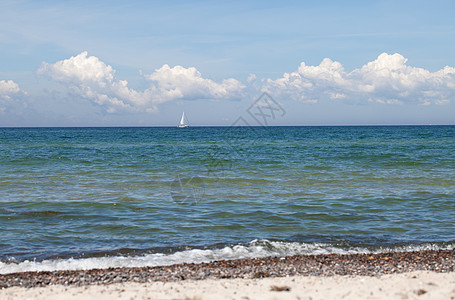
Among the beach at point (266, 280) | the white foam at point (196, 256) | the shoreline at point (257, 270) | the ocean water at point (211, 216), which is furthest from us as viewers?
the ocean water at point (211, 216)

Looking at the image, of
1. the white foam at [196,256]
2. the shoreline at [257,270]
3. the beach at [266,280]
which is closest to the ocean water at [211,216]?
the white foam at [196,256]

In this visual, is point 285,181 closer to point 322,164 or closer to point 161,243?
point 322,164

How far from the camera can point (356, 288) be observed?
6301mm

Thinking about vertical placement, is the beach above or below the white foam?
above

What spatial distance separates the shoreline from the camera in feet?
23.2

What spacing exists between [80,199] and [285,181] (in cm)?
875

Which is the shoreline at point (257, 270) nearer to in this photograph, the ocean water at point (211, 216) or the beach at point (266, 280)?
the beach at point (266, 280)

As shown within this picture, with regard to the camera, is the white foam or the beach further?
the white foam

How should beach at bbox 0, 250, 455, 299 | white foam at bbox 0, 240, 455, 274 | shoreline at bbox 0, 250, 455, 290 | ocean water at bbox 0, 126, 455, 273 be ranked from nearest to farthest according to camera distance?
beach at bbox 0, 250, 455, 299, shoreline at bbox 0, 250, 455, 290, white foam at bbox 0, 240, 455, 274, ocean water at bbox 0, 126, 455, 273

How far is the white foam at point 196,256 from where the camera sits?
27.0 ft

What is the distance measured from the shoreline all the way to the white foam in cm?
55

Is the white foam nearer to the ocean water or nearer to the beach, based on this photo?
the ocean water

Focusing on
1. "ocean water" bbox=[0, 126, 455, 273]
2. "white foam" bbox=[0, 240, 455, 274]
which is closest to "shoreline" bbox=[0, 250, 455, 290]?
"white foam" bbox=[0, 240, 455, 274]

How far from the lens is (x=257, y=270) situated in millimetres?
7656
